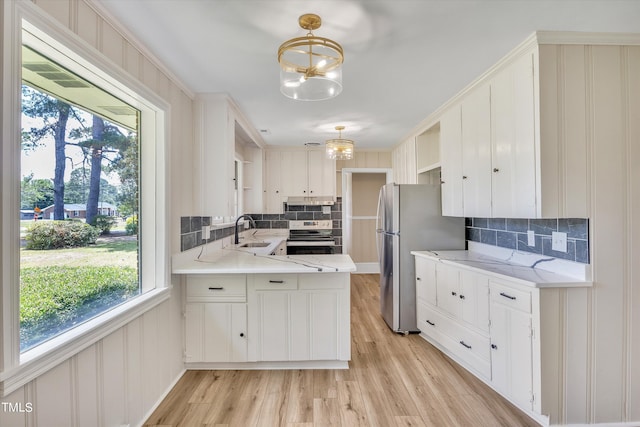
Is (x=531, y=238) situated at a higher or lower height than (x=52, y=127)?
lower

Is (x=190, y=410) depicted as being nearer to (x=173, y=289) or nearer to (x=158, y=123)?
(x=173, y=289)

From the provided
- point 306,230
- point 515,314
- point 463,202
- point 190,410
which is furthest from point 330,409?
point 306,230

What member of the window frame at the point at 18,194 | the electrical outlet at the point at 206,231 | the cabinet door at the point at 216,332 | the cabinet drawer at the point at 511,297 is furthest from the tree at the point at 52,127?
the cabinet drawer at the point at 511,297

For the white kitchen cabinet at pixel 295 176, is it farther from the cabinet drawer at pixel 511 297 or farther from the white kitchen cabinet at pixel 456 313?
the cabinet drawer at pixel 511 297

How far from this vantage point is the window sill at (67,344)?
102 cm

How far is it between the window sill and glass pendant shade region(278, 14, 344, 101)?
62.4 inches

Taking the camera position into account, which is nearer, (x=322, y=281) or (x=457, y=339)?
(x=322, y=281)

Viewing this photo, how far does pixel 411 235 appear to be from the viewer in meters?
3.02

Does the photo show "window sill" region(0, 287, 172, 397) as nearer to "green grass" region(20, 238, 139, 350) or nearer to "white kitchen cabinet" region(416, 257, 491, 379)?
"green grass" region(20, 238, 139, 350)

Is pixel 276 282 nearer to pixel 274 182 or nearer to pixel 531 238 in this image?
pixel 531 238

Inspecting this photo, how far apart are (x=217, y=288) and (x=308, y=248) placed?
260 cm

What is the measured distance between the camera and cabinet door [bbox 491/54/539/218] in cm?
182

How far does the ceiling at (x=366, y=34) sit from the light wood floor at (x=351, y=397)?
235cm

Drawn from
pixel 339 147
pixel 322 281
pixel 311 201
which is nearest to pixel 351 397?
pixel 322 281
